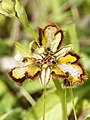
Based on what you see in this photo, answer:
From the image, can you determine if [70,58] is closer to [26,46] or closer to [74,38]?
[74,38]

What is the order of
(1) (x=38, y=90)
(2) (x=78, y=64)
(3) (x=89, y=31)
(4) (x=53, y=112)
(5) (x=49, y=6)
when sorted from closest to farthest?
(2) (x=78, y=64) → (4) (x=53, y=112) → (1) (x=38, y=90) → (3) (x=89, y=31) → (5) (x=49, y=6)

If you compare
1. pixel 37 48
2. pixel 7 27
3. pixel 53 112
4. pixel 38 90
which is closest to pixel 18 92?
pixel 38 90

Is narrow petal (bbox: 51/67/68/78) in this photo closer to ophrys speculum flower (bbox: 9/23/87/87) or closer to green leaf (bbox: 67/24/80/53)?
ophrys speculum flower (bbox: 9/23/87/87)

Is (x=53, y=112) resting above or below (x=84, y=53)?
below

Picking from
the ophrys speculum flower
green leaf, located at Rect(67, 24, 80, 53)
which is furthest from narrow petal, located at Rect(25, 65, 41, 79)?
green leaf, located at Rect(67, 24, 80, 53)

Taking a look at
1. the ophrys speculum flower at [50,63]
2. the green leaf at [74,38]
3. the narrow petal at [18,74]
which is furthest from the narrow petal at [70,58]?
the green leaf at [74,38]

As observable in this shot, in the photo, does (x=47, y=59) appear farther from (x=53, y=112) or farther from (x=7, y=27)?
(x=7, y=27)

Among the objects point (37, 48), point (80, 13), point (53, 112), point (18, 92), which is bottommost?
point (53, 112)

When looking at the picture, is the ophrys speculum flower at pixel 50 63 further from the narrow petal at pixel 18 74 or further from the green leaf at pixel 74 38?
the green leaf at pixel 74 38
